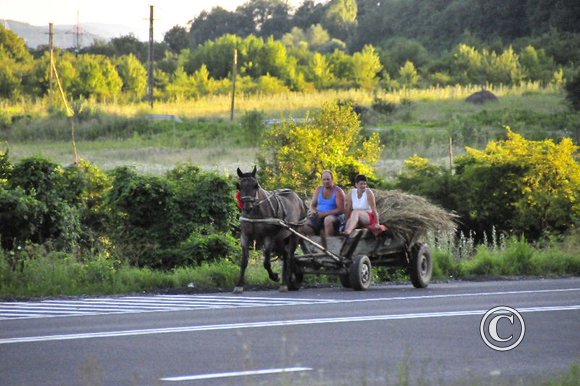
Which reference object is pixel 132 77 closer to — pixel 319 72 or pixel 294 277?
pixel 319 72

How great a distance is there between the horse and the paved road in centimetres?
110

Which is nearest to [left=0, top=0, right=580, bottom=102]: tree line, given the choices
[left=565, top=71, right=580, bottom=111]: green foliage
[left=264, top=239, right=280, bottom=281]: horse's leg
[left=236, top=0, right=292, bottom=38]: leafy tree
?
[left=236, top=0, right=292, bottom=38]: leafy tree

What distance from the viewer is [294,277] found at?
2108cm

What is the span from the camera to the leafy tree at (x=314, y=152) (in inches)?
1332

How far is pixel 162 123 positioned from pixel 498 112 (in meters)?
19.7

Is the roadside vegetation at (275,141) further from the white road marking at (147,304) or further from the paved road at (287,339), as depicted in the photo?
the paved road at (287,339)

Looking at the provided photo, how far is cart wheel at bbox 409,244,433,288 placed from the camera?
21.5 metres

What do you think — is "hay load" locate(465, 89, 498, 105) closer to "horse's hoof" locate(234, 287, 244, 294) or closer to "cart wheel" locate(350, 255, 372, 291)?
"cart wheel" locate(350, 255, 372, 291)

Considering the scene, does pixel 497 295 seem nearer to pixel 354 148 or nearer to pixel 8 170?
pixel 8 170

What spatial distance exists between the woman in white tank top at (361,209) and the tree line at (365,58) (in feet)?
245

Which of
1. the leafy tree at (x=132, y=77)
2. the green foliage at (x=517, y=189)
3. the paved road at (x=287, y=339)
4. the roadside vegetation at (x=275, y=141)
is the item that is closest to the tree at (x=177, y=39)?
the roadside vegetation at (x=275, y=141)

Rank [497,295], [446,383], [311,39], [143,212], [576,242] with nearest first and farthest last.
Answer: [446,383]
[497,295]
[143,212]
[576,242]
[311,39]

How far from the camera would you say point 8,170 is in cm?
2708

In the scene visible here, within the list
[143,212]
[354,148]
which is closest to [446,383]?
[143,212]
